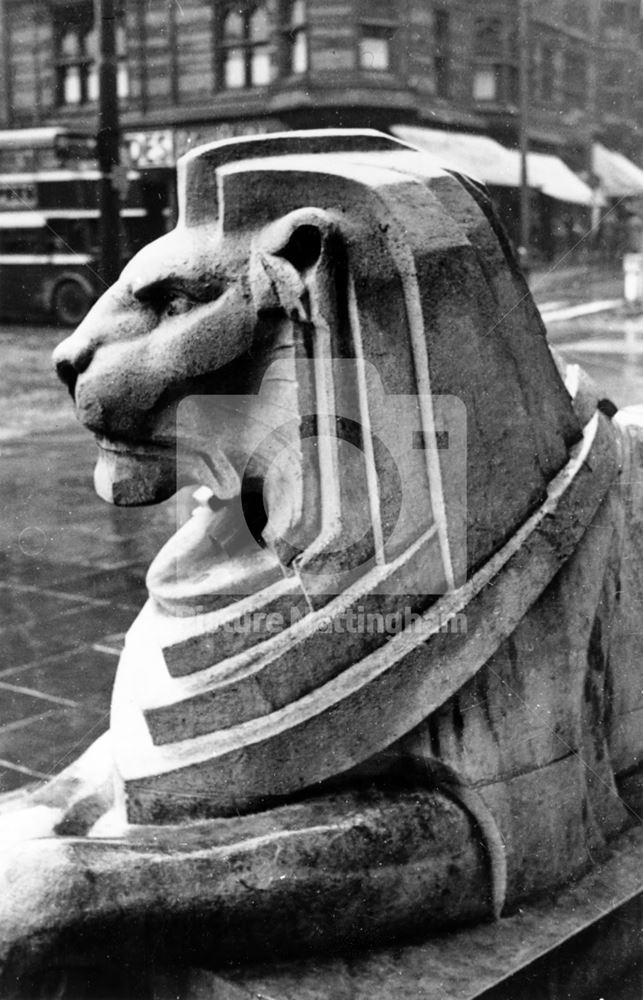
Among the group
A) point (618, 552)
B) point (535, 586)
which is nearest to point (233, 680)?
point (535, 586)

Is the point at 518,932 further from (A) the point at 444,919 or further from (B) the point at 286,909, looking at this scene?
(B) the point at 286,909

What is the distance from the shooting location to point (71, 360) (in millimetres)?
2369

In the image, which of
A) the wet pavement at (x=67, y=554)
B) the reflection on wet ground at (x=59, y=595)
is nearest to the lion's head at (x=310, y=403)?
the wet pavement at (x=67, y=554)

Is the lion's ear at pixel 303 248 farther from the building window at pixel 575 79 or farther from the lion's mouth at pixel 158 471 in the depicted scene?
the building window at pixel 575 79

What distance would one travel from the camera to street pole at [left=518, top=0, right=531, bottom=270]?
3.06 meters

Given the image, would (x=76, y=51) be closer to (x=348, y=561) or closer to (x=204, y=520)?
(x=204, y=520)

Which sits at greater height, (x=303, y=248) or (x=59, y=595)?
(x=303, y=248)

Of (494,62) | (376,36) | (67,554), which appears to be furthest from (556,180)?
(67,554)

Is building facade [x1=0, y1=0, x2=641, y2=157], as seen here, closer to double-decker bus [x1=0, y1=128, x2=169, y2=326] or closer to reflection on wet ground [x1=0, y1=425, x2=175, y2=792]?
double-decker bus [x1=0, y1=128, x2=169, y2=326]

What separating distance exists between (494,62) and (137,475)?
57.9 inches

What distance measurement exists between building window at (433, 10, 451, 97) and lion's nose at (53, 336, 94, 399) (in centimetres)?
126

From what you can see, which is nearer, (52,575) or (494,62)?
(494,62)

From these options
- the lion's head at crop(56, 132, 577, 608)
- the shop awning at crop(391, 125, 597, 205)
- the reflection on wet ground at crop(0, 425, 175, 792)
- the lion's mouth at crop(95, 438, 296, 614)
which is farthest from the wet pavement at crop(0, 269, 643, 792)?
the lion's mouth at crop(95, 438, 296, 614)

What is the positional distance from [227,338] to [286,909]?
40.6 inches
